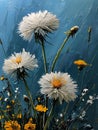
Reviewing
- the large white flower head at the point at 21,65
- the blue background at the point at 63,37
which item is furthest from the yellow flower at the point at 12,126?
the blue background at the point at 63,37

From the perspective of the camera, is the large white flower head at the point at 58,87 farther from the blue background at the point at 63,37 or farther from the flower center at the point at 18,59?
the blue background at the point at 63,37

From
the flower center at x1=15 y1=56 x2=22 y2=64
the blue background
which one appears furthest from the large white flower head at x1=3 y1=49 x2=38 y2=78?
→ the blue background

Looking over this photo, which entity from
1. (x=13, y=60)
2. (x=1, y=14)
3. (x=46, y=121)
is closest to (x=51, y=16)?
(x=13, y=60)

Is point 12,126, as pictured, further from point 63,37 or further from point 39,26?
point 63,37

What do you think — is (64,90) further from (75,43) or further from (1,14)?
(1,14)

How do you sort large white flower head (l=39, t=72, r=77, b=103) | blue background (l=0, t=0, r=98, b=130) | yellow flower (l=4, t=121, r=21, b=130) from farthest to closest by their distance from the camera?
blue background (l=0, t=0, r=98, b=130) → yellow flower (l=4, t=121, r=21, b=130) → large white flower head (l=39, t=72, r=77, b=103)

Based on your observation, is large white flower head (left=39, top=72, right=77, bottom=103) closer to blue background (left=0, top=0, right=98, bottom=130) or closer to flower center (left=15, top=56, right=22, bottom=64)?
flower center (left=15, top=56, right=22, bottom=64)

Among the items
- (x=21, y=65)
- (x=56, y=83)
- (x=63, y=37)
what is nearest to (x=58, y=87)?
(x=56, y=83)

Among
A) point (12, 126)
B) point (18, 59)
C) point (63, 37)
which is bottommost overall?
point (12, 126)
